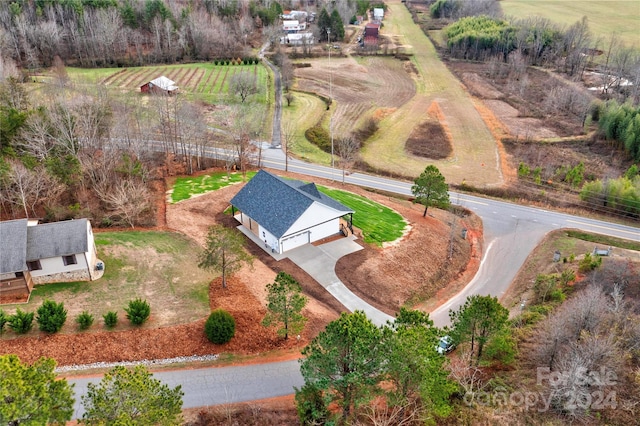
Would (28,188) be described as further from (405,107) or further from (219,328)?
(405,107)

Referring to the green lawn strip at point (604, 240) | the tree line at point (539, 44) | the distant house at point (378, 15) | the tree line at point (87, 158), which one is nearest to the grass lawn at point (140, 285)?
the tree line at point (87, 158)

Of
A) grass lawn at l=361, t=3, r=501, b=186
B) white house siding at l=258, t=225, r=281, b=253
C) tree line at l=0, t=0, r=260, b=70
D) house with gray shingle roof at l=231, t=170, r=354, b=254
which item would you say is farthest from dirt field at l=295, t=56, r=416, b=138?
white house siding at l=258, t=225, r=281, b=253

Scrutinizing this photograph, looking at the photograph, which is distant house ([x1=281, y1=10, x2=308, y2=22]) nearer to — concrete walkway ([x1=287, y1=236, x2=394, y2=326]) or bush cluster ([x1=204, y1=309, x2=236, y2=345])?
concrete walkway ([x1=287, y1=236, x2=394, y2=326])

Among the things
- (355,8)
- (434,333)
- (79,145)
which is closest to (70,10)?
(79,145)

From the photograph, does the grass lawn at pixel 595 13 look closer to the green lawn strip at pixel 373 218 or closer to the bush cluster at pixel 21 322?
the green lawn strip at pixel 373 218

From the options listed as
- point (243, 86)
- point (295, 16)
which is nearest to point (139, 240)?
point (243, 86)

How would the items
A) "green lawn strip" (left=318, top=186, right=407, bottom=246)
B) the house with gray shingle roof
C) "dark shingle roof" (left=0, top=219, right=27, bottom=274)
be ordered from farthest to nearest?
"green lawn strip" (left=318, top=186, right=407, bottom=246) → the house with gray shingle roof → "dark shingle roof" (left=0, top=219, right=27, bottom=274)

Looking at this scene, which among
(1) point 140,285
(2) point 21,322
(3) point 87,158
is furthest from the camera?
(3) point 87,158

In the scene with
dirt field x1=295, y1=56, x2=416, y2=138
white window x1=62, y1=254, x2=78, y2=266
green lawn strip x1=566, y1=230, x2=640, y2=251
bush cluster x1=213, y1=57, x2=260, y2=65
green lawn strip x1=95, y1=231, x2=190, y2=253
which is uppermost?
bush cluster x1=213, y1=57, x2=260, y2=65

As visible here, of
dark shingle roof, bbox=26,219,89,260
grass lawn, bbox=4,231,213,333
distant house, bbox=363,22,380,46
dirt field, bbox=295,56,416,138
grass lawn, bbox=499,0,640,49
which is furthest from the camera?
grass lawn, bbox=499,0,640,49
